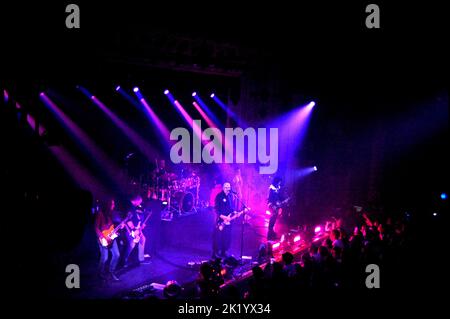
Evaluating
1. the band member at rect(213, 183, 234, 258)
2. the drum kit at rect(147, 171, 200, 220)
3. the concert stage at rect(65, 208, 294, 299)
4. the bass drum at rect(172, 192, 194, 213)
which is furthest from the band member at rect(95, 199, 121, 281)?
the bass drum at rect(172, 192, 194, 213)

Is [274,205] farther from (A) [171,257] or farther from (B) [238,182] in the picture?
(B) [238,182]

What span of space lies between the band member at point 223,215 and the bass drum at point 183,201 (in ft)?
12.7

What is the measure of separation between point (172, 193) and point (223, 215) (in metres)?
4.41

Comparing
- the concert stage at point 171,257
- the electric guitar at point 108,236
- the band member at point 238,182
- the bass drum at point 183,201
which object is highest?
the band member at point 238,182

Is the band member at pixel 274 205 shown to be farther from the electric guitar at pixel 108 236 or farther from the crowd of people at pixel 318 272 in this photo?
the electric guitar at pixel 108 236

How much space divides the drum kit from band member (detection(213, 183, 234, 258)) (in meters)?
3.51

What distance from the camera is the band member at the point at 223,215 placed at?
8148 mm

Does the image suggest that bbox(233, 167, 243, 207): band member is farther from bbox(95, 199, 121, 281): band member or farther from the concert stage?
bbox(95, 199, 121, 281): band member

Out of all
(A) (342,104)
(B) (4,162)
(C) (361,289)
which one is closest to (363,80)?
(A) (342,104)

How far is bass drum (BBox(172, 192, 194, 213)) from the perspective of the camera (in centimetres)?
1202

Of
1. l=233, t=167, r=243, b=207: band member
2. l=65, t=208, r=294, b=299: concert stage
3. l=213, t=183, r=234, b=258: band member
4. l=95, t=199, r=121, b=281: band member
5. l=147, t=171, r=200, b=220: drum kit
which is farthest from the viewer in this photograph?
l=233, t=167, r=243, b=207: band member

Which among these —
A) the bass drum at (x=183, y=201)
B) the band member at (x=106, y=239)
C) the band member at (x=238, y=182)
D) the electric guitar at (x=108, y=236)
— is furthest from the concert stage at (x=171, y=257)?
the band member at (x=238, y=182)

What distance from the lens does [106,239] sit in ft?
22.3
